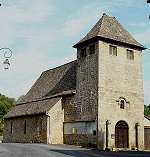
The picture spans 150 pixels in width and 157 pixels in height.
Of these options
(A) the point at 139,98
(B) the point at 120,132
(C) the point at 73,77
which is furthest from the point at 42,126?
(A) the point at 139,98

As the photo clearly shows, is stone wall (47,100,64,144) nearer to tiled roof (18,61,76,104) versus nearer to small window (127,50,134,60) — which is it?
tiled roof (18,61,76,104)

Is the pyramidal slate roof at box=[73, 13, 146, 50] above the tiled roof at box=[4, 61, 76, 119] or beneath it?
above

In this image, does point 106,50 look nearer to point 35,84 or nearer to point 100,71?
point 100,71

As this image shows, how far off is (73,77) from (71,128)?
19.0 feet

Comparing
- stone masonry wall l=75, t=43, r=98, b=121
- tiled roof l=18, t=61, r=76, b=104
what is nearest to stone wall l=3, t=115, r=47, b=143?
tiled roof l=18, t=61, r=76, b=104

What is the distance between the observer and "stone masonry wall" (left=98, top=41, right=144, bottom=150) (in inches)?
1065

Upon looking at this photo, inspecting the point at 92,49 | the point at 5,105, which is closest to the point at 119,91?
the point at 92,49

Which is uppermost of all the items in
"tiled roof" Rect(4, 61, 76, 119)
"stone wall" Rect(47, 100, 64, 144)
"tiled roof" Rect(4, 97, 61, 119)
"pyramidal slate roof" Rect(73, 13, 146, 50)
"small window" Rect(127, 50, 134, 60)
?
"pyramidal slate roof" Rect(73, 13, 146, 50)

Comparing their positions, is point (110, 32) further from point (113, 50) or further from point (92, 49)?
point (92, 49)

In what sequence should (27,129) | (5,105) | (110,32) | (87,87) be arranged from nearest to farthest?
(87,87) → (110,32) → (27,129) → (5,105)

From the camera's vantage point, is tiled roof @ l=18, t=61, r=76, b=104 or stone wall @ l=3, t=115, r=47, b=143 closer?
stone wall @ l=3, t=115, r=47, b=143

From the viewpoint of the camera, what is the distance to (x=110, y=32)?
29.2m

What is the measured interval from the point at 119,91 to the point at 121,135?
4.11m

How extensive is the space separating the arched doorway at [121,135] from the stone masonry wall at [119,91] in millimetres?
342
